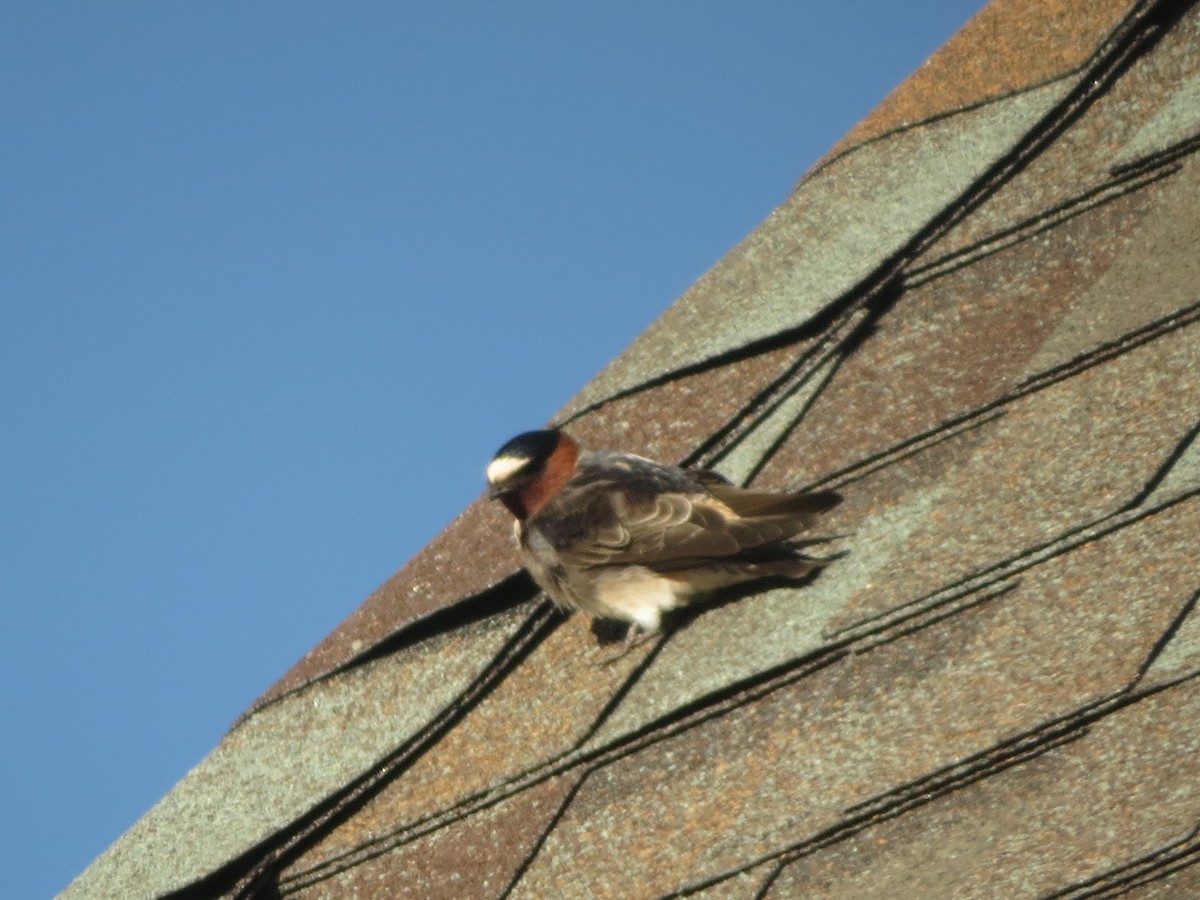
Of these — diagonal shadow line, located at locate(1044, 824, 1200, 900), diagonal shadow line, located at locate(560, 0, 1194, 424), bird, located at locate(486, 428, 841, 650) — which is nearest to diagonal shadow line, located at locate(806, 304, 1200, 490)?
bird, located at locate(486, 428, 841, 650)

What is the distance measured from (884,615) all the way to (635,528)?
1135 millimetres

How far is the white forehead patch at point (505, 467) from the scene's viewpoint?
4543 millimetres

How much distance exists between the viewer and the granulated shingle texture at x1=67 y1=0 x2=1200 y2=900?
2879 millimetres

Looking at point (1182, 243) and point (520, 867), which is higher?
point (1182, 243)

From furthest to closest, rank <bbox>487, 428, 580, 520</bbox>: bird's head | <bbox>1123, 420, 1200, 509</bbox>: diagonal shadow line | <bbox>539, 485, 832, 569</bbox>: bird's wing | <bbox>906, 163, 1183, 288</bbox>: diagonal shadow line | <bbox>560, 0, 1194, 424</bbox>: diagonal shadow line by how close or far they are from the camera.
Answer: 1. <bbox>487, 428, 580, 520</bbox>: bird's head
2. <bbox>560, 0, 1194, 424</bbox>: diagonal shadow line
3. <bbox>906, 163, 1183, 288</bbox>: diagonal shadow line
4. <bbox>539, 485, 832, 569</bbox>: bird's wing
5. <bbox>1123, 420, 1200, 509</bbox>: diagonal shadow line

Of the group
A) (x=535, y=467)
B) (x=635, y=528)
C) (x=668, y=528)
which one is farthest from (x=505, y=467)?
(x=668, y=528)

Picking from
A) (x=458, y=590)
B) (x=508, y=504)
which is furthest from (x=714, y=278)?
(x=458, y=590)

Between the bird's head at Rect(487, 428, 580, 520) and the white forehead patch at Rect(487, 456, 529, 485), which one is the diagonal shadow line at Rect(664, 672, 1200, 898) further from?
the white forehead patch at Rect(487, 456, 529, 485)

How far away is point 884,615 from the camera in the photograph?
333 centimetres

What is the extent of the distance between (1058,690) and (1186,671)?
216mm

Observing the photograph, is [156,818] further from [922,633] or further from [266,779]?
[922,633]

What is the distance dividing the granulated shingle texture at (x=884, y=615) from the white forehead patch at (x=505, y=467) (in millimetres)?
214

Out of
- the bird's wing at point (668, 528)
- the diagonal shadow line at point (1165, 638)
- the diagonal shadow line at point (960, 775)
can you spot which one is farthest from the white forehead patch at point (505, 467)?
the diagonal shadow line at point (1165, 638)

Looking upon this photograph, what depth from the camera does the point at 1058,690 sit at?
2.93m
